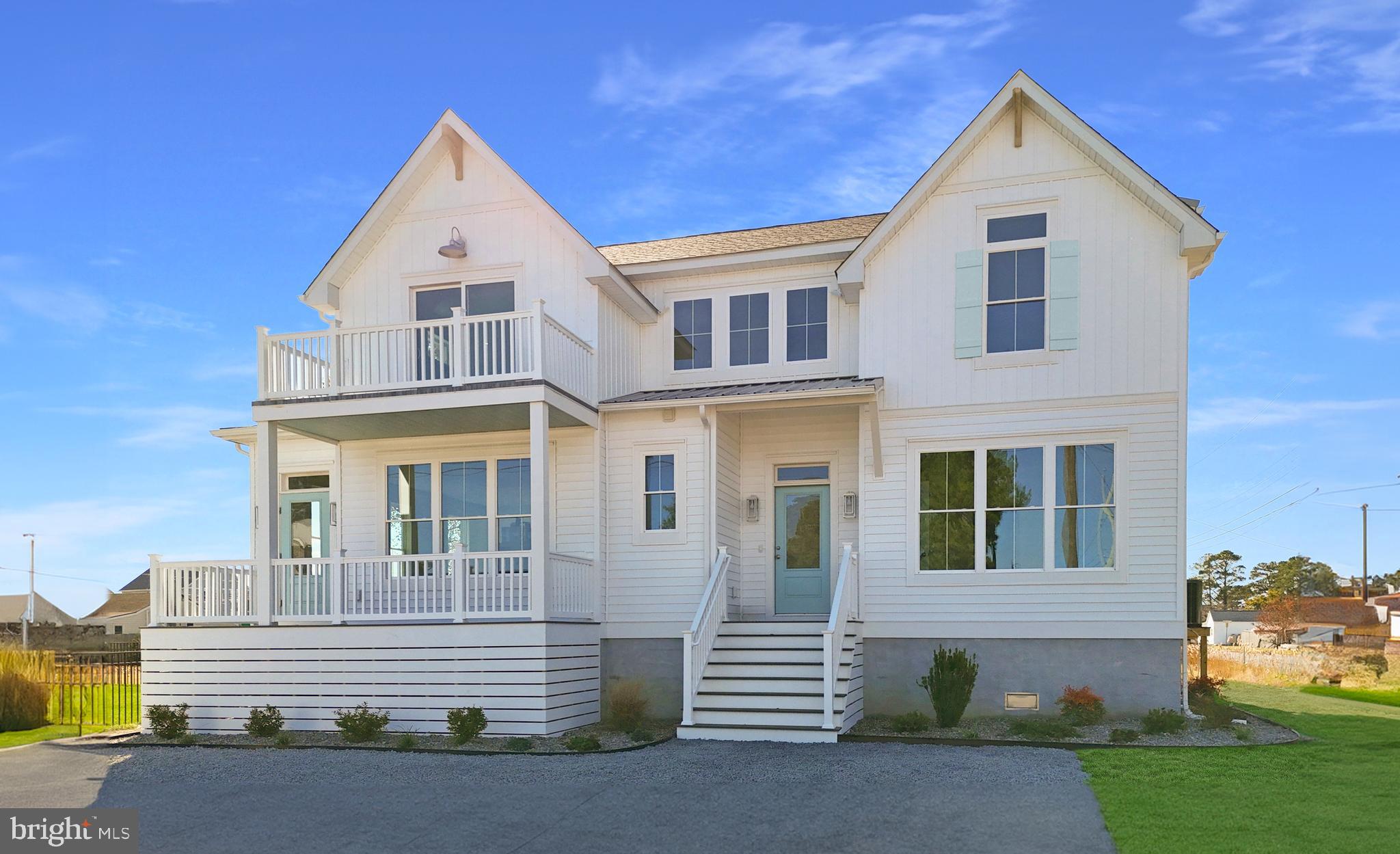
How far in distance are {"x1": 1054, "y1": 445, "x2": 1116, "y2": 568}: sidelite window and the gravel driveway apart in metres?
3.28

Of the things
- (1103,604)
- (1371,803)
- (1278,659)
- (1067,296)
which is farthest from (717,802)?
(1278,659)

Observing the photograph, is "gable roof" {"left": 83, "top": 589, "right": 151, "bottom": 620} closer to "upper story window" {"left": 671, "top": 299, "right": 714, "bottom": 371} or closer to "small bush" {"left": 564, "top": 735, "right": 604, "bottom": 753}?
Answer: "upper story window" {"left": 671, "top": 299, "right": 714, "bottom": 371}

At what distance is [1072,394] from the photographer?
14961 mm

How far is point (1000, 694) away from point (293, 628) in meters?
9.60

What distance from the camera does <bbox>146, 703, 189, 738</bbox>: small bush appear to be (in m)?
14.7

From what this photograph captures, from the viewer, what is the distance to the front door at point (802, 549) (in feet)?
55.0

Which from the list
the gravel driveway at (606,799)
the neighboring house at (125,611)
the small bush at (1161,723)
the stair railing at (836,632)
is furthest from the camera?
the neighboring house at (125,611)

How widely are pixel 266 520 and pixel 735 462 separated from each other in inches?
269

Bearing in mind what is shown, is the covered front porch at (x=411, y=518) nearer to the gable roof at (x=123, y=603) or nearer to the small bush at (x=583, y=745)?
the small bush at (x=583, y=745)

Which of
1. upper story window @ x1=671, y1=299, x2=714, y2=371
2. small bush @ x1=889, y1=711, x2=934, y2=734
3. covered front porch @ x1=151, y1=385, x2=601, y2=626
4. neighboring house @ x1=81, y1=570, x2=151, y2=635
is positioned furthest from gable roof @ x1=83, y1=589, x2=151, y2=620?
small bush @ x1=889, y1=711, x2=934, y2=734

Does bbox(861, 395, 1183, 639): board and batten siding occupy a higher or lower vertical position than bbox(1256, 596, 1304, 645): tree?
higher

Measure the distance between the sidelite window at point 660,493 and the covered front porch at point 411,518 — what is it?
2.79 feet

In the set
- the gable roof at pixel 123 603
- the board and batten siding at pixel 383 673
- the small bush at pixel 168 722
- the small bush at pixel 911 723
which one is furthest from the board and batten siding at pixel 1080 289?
the gable roof at pixel 123 603

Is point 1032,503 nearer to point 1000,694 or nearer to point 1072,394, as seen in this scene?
point 1072,394
